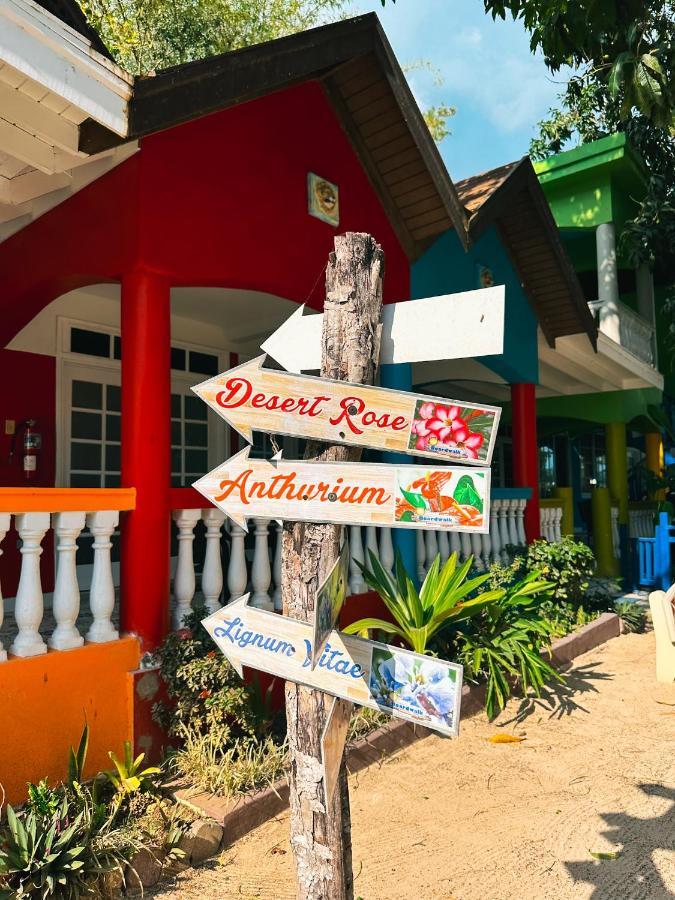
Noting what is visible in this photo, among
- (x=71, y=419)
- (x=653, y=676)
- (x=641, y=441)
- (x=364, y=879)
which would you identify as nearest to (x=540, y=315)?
(x=653, y=676)

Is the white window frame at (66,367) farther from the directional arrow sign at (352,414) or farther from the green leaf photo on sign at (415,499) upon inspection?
the green leaf photo on sign at (415,499)

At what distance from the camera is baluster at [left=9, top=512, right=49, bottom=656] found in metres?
3.12

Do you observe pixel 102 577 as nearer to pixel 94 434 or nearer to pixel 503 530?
pixel 94 434

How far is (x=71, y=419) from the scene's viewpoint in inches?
238

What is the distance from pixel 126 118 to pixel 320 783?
10.3ft

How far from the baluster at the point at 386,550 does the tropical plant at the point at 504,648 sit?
2.67ft

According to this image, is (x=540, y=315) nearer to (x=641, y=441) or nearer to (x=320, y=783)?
(x=320, y=783)

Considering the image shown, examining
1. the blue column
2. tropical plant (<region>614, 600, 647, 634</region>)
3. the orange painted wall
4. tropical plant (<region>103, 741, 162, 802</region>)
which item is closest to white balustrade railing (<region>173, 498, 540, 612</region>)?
the blue column

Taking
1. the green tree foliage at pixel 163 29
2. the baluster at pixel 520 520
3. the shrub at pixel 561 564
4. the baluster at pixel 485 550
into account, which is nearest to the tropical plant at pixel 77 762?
the baluster at pixel 485 550

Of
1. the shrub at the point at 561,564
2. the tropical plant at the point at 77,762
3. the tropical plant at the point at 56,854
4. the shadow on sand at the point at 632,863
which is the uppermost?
the shrub at the point at 561,564

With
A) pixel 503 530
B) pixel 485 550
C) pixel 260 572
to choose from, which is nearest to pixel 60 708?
pixel 260 572

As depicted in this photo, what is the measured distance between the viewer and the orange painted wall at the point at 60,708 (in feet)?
9.77

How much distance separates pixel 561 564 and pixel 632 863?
405 cm

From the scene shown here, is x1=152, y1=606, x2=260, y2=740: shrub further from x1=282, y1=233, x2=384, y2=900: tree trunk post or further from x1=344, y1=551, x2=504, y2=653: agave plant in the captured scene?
x1=282, y1=233, x2=384, y2=900: tree trunk post
